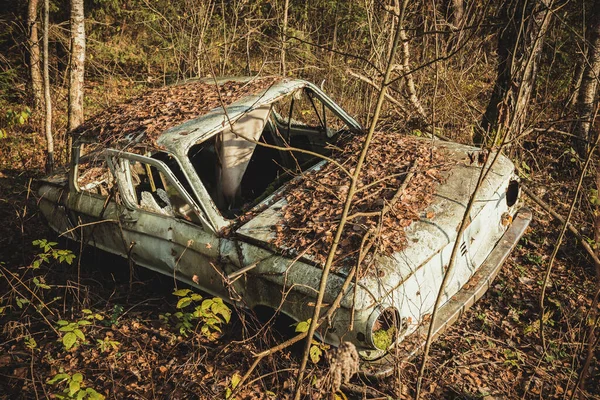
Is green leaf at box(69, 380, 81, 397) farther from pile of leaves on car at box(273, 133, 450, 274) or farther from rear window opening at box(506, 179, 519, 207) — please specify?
rear window opening at box(506, 179, 519, 207)

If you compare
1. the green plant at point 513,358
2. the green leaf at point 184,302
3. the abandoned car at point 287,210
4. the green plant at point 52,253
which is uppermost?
the abandoned car at point 287,210

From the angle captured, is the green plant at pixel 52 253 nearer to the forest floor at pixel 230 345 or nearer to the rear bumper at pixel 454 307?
the forest floor at pixel 230 345

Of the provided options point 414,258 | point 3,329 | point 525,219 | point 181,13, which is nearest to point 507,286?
point 525,219

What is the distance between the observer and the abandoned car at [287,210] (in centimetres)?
295

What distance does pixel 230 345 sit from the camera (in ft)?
12.1

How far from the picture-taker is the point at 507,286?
4.41 metres

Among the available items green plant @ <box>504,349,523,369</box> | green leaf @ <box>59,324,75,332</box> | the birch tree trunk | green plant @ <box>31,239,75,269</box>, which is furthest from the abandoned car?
the birch tree trunk

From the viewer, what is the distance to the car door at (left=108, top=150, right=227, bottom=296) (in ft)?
11.6

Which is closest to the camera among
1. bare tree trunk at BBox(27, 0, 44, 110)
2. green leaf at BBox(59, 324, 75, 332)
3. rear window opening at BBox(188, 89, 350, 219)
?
green leaf at BBox(59, 324, 75, 332)

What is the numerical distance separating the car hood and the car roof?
89 cm

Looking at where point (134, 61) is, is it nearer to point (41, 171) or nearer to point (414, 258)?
point (41, 171)

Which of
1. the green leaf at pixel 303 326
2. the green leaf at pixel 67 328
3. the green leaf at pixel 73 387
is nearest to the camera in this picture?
the green leaf at pixel 73 387

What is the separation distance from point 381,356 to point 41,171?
7.11 meters

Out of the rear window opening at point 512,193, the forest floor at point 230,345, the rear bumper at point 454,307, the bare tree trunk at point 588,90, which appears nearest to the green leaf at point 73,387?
the forest floor at point 230,345
